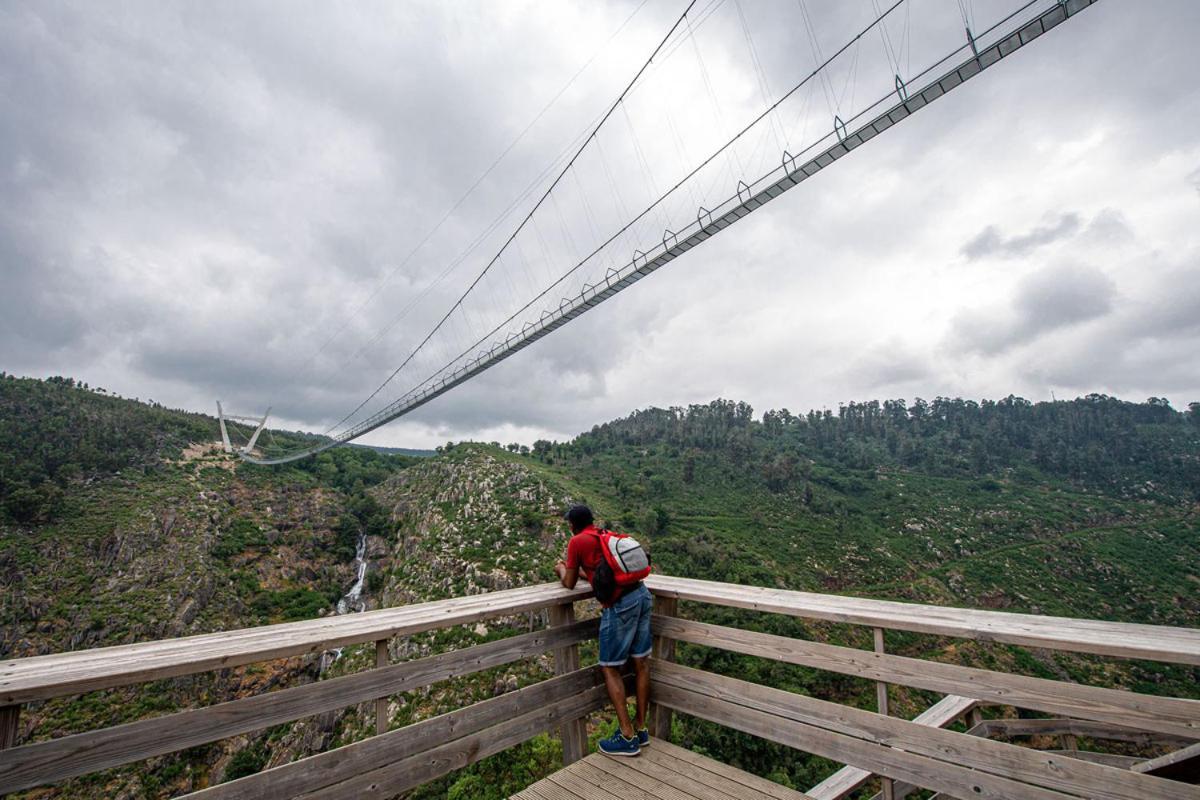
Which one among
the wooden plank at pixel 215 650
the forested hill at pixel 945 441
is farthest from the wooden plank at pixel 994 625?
the forested hill at pixel 945 441

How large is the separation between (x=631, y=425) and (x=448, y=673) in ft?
251

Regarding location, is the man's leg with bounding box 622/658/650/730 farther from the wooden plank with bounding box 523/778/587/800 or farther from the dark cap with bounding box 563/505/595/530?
the dark cap with bounding box 563/505/595/530

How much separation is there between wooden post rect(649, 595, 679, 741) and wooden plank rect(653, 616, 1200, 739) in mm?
564

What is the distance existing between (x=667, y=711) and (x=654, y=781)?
0.76 meters

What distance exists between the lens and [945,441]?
85188 mm

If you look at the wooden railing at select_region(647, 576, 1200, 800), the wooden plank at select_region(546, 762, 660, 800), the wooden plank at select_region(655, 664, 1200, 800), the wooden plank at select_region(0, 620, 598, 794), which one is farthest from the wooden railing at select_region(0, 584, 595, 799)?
the wooden plank at select_region(655, 664, 1200, 800)

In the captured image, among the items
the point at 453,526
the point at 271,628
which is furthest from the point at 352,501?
the point at 271,628

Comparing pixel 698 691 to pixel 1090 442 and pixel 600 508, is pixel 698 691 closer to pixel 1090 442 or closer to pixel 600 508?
pixel 600 508

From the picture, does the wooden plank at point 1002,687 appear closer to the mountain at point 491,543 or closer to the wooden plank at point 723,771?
the wooden plank at point 723,771

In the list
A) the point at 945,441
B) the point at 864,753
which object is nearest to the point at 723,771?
the point at 864,753

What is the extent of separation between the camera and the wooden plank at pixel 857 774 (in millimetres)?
2922

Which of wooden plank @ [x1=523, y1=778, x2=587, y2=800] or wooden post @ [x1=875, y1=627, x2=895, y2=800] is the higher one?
wooden post @ [x1=875, y1=627, x2=895, y2=800]

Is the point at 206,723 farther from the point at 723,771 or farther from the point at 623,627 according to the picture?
the point at 723,771

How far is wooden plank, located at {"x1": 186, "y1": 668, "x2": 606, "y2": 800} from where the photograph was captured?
86.4 inches
